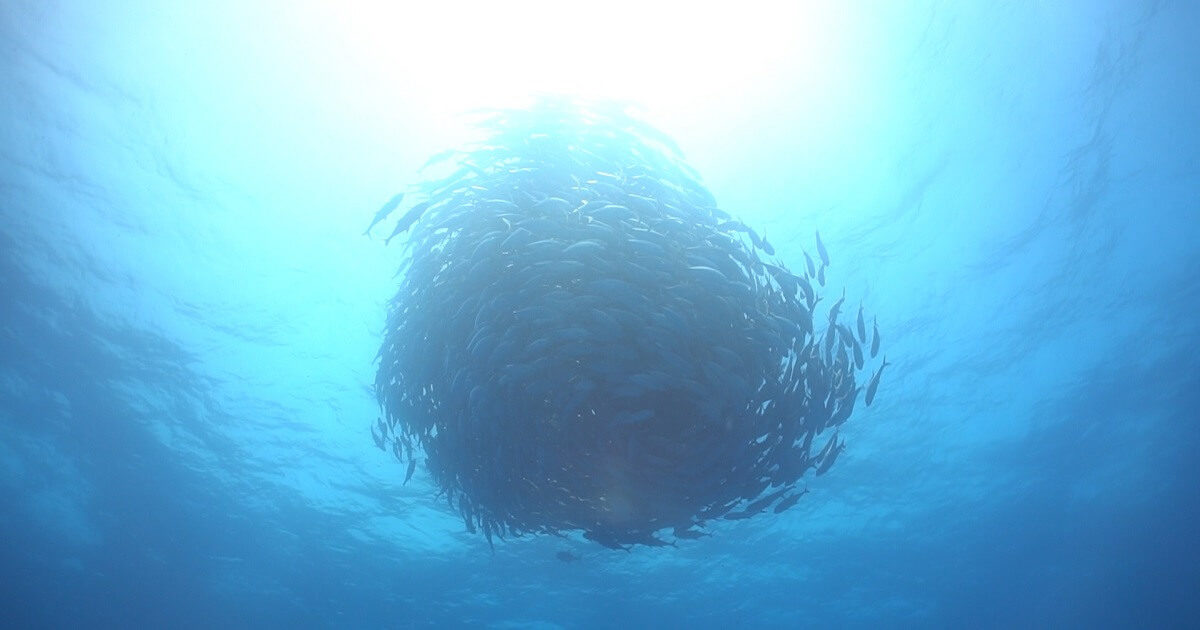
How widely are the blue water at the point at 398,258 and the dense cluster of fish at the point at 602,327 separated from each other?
11.0ft

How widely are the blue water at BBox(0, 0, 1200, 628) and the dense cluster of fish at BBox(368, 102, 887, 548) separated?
3.36 metres

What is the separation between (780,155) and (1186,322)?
44.1ft

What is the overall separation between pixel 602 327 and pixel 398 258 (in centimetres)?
623

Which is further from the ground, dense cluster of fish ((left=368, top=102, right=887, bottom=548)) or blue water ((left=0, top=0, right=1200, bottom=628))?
blue water ((left=0, top=0, right=1200, bottom=628))

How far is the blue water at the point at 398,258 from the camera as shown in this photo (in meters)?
9.70

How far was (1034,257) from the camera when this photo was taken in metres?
13.0

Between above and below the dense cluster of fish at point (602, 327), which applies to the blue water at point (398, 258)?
above

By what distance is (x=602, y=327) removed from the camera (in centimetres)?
695

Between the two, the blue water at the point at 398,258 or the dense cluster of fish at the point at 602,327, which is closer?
the dense cluster of fish at the point at 602,327

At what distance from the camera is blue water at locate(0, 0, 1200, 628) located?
31.8ft

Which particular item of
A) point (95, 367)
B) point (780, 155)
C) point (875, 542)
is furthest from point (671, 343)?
point (875, 542)

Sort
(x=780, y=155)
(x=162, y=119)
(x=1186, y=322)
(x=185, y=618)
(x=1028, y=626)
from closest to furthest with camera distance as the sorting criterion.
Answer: (x=162, y=119) < (x=780, y=155) < (x=1186, y=322) < (x=185, y=618) < (x=1028, y=626)

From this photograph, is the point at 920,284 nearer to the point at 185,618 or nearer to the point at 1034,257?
the point at 1034,257

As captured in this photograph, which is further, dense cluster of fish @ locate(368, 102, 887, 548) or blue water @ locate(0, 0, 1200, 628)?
blue water @ locate(0, 0, 1200, 628)
